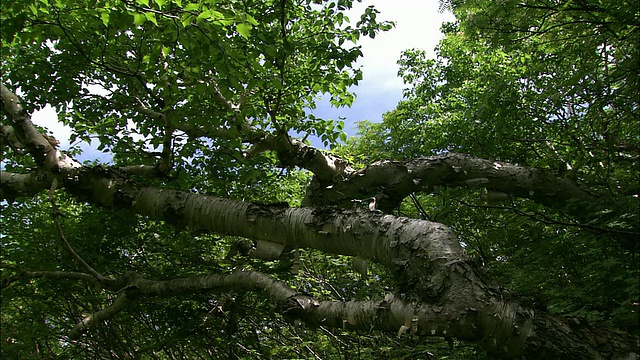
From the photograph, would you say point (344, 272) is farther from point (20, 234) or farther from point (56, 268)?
point (20, 234)

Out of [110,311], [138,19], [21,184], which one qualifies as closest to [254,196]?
[110,311]

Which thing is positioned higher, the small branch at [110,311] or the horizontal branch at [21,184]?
the horizontal branch at [21,184]

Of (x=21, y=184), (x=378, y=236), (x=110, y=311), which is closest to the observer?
(x=378, y=236)

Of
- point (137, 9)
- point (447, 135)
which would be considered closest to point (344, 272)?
point (447, 135)

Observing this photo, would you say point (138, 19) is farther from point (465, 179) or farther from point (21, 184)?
point (465, 179)

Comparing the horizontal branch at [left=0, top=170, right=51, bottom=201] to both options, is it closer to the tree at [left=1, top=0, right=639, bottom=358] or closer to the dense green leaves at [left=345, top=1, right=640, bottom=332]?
the tree at [left=1, top=0, right=639, bottom=358]

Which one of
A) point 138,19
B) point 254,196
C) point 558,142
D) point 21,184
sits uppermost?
point 558,142

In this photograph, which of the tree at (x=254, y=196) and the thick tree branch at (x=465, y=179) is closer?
the tree at (x=254, y=196)

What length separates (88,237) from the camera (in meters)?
5.05

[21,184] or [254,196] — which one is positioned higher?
[254,196]

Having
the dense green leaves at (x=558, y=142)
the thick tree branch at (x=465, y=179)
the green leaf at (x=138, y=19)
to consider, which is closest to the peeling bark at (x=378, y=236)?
the thick tree branch at (x=465, y=179)

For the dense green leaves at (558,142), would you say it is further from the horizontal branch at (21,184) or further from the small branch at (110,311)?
the horizontal branch at (21,184)

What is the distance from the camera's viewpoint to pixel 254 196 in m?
5.37

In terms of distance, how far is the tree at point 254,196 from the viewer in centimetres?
246
